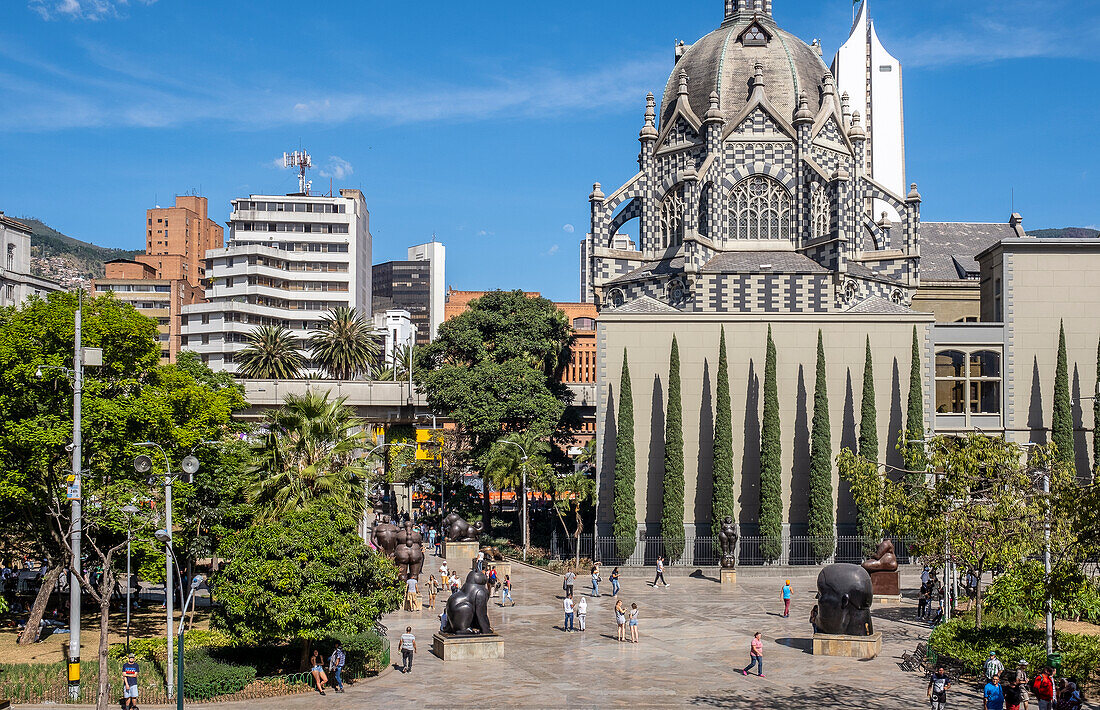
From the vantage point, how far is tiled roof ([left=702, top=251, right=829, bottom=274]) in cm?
6412

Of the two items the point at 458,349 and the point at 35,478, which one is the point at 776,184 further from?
the point at 35,478

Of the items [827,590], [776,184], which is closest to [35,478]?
[827,590]

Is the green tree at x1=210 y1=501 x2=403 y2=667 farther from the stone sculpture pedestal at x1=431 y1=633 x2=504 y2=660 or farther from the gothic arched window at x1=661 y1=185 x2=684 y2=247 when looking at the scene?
the gothic arched window at x1=661 y1=185 x2=684 y2=247

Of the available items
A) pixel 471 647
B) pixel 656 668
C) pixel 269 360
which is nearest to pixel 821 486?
pixel 656 668

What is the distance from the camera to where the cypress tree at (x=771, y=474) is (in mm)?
56281

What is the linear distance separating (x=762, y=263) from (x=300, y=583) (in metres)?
41.8

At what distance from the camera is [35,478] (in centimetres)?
3500

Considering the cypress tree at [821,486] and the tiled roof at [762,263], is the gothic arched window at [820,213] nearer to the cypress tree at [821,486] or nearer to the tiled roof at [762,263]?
the tiled roof at [762,263]

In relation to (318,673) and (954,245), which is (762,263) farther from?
(318,673)

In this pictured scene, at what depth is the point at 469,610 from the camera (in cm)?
3481

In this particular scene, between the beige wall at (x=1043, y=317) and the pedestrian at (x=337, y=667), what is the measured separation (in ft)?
143

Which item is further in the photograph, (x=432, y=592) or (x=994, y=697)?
(x=432, y=592)

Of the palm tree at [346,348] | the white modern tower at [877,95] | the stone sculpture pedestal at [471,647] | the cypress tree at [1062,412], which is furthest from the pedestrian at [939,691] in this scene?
the white modern tower at [877,95]

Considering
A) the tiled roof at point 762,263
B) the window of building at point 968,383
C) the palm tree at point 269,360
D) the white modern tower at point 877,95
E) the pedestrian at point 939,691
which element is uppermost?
the white modern tower at point 877,95
